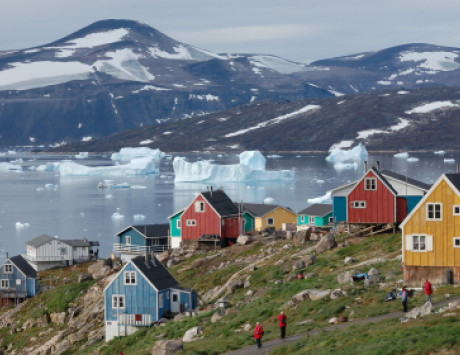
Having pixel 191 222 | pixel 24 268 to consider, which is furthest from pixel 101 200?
pixel 191 222

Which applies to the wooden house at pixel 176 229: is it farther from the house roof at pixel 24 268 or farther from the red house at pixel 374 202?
the red house at pixel 374 202

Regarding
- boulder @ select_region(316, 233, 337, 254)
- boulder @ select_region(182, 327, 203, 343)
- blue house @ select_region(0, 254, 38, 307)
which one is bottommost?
blue house @ select_region(0, 254, 38, 307)

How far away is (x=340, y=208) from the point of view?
141ft

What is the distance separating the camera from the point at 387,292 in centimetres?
2483

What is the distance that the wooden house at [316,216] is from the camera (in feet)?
183

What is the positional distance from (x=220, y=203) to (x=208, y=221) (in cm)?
135

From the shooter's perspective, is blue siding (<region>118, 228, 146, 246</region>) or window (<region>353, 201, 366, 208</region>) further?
blue siding (<region>118, 228, 146, 246</region>)

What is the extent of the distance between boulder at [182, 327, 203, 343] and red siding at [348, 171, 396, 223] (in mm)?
14712

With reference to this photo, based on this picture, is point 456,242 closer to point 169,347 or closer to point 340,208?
point 169,347

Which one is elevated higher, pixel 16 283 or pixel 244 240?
pixel 244 240

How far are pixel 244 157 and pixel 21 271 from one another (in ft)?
386

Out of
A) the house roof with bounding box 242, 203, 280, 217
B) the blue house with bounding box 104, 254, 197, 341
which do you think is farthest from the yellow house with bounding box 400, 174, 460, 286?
the house roof with bounding box 242, 203, 280, 217

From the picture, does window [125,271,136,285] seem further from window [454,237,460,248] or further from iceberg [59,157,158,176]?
iceberg [59,157,158,176]

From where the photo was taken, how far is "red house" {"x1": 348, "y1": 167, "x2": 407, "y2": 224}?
38.7m
